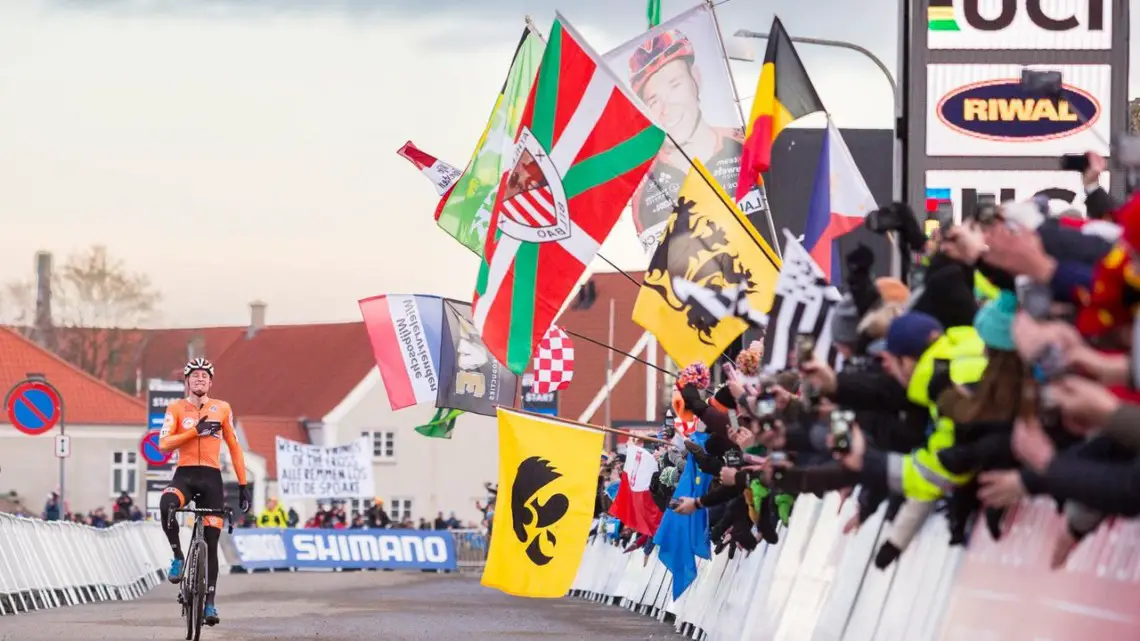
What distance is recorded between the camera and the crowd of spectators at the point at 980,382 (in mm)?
6371

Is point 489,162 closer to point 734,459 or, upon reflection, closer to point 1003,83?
point 1003,83

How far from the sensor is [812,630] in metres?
10.8

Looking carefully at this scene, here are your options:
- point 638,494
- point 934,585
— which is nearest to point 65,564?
point 638,494

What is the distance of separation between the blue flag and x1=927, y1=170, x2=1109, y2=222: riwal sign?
→ 2659mm

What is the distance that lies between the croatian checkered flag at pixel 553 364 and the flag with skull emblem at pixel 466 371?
1.77 metres

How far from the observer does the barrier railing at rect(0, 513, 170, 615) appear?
2180cm

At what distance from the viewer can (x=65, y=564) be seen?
25047mm

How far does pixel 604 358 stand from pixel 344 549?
48.8 m

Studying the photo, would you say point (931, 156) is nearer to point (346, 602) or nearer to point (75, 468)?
point (346, 602)

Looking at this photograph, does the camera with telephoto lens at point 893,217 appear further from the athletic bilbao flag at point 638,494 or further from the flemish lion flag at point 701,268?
the athletic bilbao flag at point 638,494

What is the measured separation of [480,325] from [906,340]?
8797 mm

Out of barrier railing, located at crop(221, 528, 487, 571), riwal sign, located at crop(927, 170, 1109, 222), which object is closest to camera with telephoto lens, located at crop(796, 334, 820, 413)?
riwal sign, located at crop(927, 170, 1109, 222)

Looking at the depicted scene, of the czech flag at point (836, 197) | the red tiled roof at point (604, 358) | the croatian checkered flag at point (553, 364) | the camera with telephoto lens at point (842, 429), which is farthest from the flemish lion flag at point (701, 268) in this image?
the red tiled roof at point (604, 358)

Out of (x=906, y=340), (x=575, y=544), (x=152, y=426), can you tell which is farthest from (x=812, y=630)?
(x=152, y=426)
